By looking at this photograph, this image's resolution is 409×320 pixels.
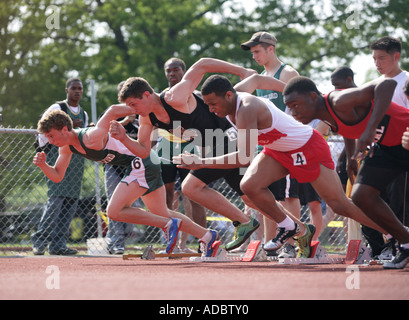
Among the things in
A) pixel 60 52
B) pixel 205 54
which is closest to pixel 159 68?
pixel 205 54

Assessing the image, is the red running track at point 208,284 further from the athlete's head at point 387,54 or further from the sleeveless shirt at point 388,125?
the athlete's head at point 387,54

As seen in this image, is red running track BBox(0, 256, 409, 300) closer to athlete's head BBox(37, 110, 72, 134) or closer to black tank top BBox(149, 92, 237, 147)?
black tank top BBox(149, 92, 237, 147)

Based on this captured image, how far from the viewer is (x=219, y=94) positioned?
631cm

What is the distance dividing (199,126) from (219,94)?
3.33 ft

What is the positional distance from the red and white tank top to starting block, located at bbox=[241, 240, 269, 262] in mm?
1523

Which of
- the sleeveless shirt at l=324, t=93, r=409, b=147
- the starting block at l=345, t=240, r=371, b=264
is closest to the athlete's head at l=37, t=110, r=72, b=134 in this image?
the sleeveless shirt at l=324, t=93, r=409, b=147

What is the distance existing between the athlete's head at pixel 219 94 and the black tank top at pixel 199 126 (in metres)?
0.82

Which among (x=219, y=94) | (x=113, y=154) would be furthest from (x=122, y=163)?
(x=219, y=94)

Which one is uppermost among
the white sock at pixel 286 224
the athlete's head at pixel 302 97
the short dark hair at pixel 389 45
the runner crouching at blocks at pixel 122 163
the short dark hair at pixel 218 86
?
the short dark hair at pixel 389 45

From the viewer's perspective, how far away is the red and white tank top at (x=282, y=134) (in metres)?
6.37

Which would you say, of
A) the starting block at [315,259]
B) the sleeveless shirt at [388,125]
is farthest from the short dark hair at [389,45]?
the starting block at [315,259]

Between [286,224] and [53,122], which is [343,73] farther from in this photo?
[53,122]

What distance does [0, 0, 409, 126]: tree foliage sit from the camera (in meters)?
23.4

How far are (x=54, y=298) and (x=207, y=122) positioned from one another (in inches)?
143
